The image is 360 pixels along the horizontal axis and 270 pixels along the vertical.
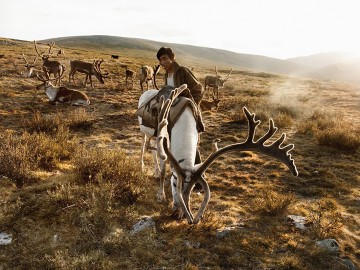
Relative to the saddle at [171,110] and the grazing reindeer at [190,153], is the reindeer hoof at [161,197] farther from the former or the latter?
the saddle at [171,110]

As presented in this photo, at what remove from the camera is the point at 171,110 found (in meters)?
5.24

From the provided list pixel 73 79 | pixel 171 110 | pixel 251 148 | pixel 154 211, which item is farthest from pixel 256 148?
pixel 73 79

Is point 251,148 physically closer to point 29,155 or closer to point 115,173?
point 115,173

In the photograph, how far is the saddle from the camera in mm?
5207

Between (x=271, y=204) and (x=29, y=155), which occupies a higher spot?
(x=29, y=155)

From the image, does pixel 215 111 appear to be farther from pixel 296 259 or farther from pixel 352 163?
pixel 296 259

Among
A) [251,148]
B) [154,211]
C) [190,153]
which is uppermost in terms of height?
[251,148]

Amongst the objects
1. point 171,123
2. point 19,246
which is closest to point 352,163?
point 171,123

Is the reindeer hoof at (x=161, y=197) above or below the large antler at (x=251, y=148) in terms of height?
below

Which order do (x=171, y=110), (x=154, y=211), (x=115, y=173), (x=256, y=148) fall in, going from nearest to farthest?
(x=256, y=148) → (x=171, y=110) → (x=154, y=211) → (x=115, y=173)

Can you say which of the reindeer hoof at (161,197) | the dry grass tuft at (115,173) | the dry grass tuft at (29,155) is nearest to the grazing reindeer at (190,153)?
the reindeer hoof at (161,197)

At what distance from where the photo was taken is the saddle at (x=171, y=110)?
17.1ft

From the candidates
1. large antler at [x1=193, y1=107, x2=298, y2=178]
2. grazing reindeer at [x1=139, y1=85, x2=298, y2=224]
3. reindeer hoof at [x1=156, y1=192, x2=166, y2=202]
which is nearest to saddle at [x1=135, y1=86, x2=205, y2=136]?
grazing reindeer at [x1=139, y1=85, x2=298, y2=224]

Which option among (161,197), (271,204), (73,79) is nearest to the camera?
(271,204)
